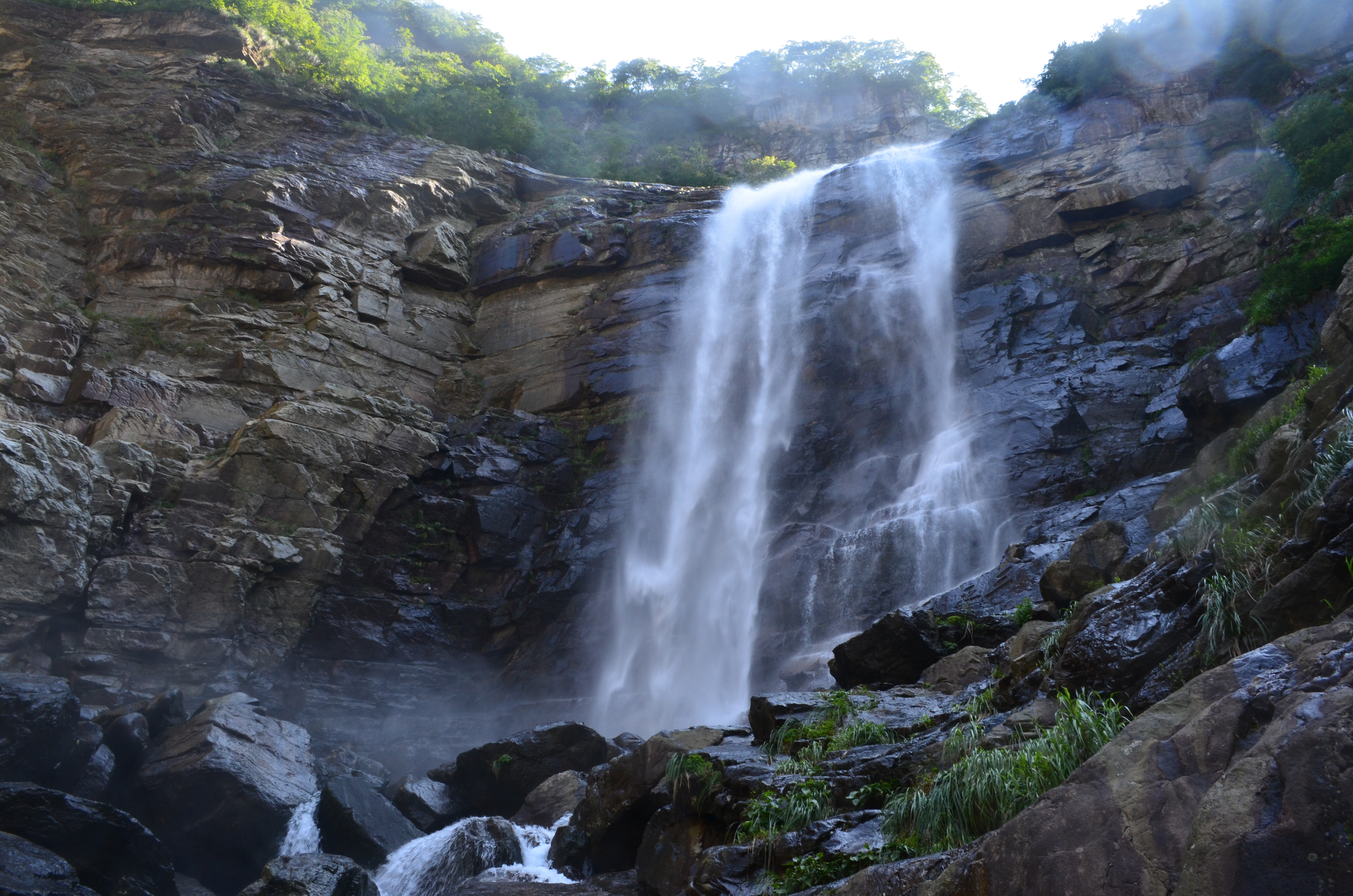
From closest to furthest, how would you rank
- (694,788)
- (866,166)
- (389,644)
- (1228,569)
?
(1228,569), (694,788), (389,644), (866,166)

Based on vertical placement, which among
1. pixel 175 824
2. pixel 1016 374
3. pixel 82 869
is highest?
pixel 1016 374

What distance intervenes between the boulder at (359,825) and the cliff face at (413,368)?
5373mm

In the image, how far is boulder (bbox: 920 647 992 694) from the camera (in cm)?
923

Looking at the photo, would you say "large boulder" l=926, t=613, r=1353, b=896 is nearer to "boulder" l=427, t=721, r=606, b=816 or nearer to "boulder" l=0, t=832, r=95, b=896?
"boulder" l=0, t=832, r=95, b=896

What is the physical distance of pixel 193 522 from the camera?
1695cm

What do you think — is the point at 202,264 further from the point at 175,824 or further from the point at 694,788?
the point at 694,788

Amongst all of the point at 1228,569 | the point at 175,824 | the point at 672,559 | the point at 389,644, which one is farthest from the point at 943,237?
the point at 175,824

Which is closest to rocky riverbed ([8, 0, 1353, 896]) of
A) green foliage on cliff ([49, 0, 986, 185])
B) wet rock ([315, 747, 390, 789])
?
wet rock ([315, 747, 390, 789])

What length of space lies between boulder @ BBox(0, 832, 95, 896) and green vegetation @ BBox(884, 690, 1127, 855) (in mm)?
7497

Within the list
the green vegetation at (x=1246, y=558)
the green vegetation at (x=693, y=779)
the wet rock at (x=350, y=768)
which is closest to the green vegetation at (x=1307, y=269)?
the green vegetation at (x=1246, y=558)

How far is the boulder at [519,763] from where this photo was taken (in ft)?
41.0

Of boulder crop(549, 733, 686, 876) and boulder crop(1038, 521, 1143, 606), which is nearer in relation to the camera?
boulder crop(549, 733, 686, 876)

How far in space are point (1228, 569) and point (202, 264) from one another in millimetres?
24781

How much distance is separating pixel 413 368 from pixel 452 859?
55.8ft
